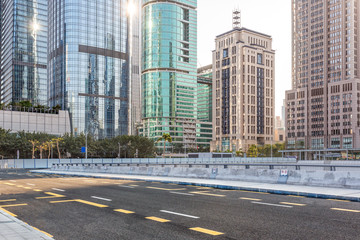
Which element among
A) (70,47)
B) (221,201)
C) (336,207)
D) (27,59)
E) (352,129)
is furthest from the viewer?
(27,59)

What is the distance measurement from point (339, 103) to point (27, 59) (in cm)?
15780

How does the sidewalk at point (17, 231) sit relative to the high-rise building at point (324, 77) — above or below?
below

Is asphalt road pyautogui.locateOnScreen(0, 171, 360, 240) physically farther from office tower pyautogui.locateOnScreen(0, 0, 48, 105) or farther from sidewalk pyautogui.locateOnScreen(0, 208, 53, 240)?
office tower pyautogui.locateOnScreen(0, 0, 48, 105)

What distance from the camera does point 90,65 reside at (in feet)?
548

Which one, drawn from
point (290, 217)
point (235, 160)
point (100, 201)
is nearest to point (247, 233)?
point (290, 217)

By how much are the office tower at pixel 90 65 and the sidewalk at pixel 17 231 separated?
6019 inches

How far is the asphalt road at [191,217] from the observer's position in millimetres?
8234

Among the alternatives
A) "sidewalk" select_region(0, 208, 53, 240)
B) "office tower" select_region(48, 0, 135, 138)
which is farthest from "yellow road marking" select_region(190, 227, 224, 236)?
"office tower" select_region(48, 0, 135, 138)

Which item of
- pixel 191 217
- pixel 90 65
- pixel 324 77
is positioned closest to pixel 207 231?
pixel 191 217

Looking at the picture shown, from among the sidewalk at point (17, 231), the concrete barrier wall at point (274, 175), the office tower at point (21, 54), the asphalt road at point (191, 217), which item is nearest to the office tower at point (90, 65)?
the office tower at point (21, 54)

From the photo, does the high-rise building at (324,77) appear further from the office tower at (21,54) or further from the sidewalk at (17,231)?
the sidewalk at (17,231)

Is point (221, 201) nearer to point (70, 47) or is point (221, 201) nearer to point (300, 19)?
point (70, 47)

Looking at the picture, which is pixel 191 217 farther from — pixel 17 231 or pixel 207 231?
pixel 17 231

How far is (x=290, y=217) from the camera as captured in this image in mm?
10195
